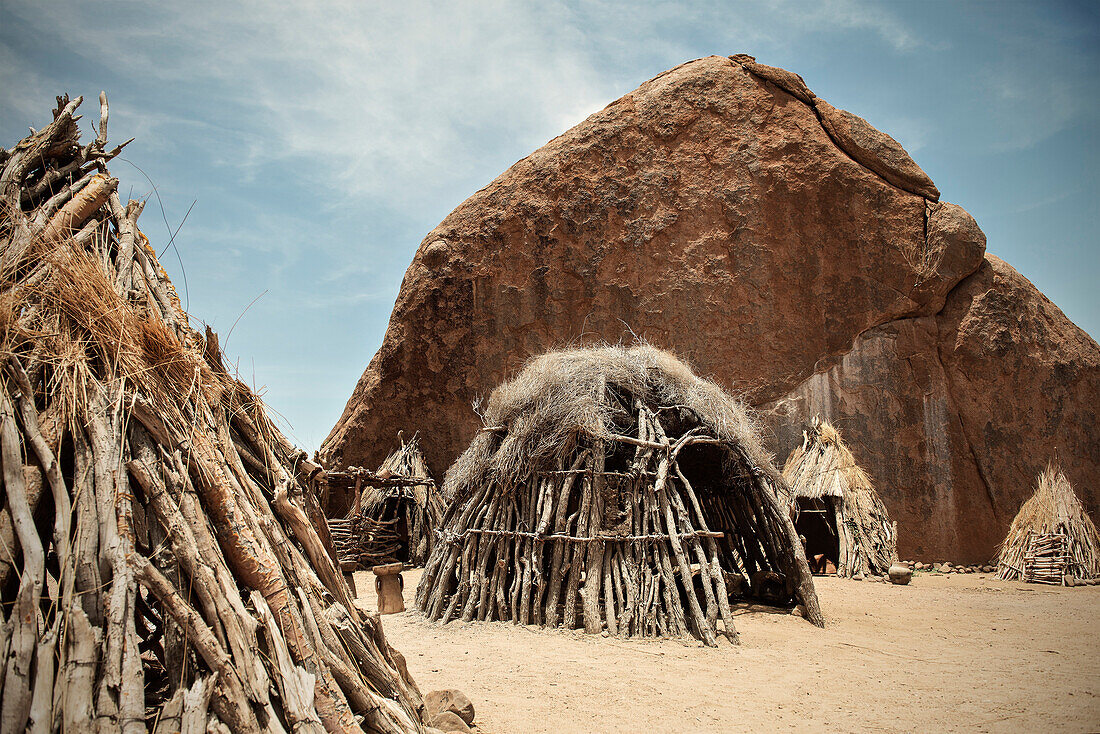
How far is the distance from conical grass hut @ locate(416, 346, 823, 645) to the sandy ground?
1.12 ft

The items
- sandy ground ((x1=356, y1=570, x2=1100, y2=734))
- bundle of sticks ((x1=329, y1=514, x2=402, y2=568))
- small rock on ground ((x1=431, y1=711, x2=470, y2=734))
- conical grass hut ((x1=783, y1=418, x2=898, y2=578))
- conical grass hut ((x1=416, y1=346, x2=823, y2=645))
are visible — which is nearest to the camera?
small rock on ground ((x1=431, y1=711, x2=470, y2=734))

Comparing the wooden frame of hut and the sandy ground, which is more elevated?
the wooden frame of hut

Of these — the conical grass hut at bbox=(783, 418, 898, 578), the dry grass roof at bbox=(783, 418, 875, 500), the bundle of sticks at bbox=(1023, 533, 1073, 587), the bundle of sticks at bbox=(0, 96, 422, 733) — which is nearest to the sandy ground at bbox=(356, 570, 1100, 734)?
the bundle of sticks at bbox=(0, 96, 422, 733)

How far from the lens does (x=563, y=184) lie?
15719 millimetres

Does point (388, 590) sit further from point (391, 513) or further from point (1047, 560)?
point (1047, 560)

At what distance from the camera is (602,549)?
6.52m

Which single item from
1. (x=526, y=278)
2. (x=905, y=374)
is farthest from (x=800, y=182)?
(x=526, y=278)

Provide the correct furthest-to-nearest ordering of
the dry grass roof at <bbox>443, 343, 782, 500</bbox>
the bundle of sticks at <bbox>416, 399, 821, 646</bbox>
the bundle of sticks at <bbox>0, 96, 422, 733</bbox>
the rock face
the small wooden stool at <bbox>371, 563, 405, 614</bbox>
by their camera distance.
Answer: the rock face → the small wooden stool at <bbox>371, 563, 405, 614</bbox> → the dry grass roof at <bbox>443, 343, 782, 500</bbox> → the bundle of sticks at <bbox>416, 399, 821, 646</bbox> → the bundle of sticks at <bbox>0, 96, 422, 733</bbox>

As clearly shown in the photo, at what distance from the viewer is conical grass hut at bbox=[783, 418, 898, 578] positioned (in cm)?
1124

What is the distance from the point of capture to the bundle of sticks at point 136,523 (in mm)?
2086

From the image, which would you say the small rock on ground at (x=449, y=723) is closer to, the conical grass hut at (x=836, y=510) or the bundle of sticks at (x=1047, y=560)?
the conical grass hut at (x=836, y=510)

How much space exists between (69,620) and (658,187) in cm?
1456

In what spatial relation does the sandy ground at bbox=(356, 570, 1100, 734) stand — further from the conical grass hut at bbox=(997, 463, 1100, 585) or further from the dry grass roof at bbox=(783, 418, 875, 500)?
the dry grass roof at bbox=(783, 418, 875, 500)

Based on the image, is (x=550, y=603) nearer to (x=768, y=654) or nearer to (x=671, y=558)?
(x=671, y=558)
